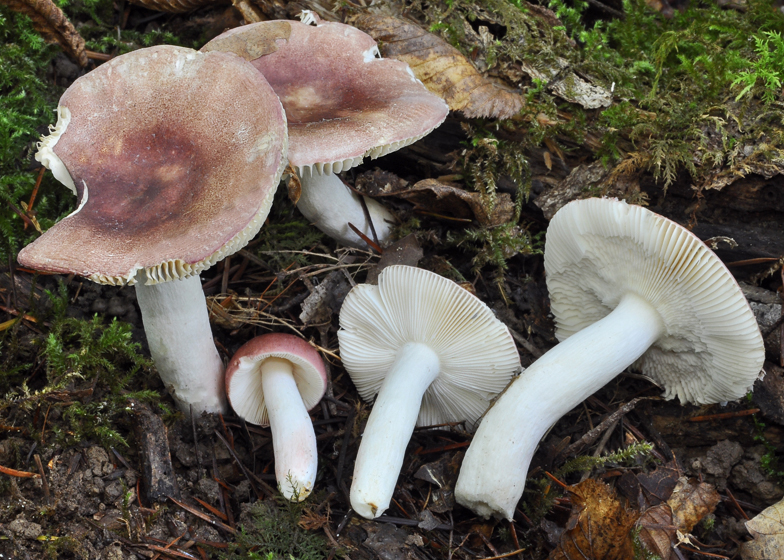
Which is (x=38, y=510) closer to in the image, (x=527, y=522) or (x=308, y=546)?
(x=308, y=546)

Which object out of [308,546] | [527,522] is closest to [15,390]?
[308,546]

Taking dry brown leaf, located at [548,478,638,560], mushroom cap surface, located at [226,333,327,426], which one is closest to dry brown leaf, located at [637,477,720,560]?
dry brown leaf, located at [548,478,638,560]

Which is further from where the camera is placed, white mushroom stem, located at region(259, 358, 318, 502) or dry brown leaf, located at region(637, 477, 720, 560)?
white mushroom stem, located at region(259, 358, 318, 502)

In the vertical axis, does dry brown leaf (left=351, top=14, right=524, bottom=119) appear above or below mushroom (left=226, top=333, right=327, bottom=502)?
above

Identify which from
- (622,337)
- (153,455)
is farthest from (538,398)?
(153,455)

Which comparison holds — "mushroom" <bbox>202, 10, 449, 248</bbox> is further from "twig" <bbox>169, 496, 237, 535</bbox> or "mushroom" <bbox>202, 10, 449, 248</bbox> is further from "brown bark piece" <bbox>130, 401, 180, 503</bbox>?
"twig" <bbox>169, 496, 237, 535</bbox>

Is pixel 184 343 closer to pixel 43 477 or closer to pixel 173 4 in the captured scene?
pixel 43 477

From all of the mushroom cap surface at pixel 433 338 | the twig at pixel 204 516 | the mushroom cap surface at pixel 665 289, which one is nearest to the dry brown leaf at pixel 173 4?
the mushroom cap surface at pixel 433 338
